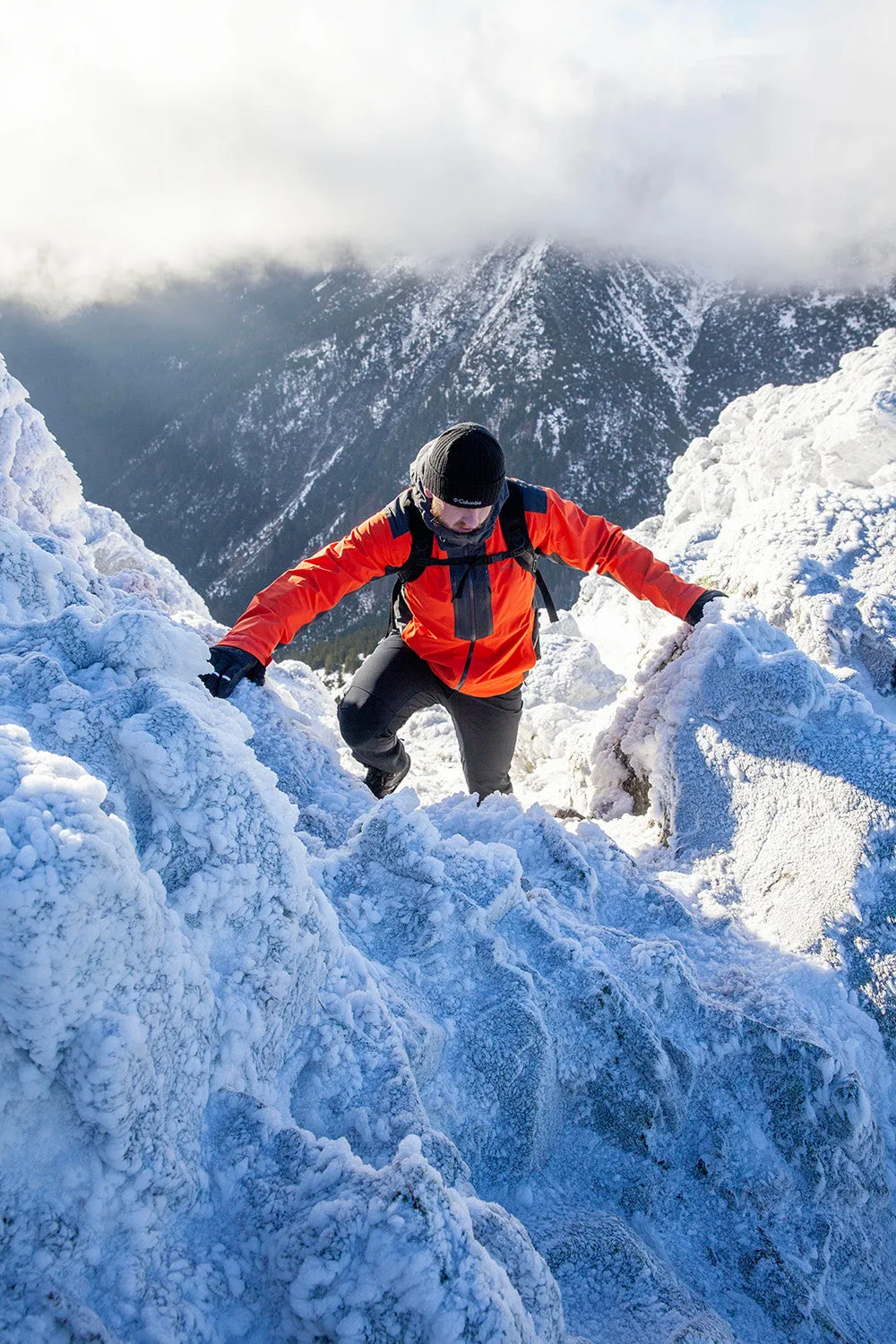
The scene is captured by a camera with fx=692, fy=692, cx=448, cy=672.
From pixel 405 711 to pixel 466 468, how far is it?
228 centimetres

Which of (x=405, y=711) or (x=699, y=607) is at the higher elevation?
(x=699, y=607)

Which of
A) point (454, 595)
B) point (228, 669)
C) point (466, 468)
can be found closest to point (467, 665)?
point (454, 595)

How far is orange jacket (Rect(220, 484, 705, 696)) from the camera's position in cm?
450

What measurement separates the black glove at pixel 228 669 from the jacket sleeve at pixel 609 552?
2226mm

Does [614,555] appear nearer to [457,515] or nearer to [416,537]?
[457,515]

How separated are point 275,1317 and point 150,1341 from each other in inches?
12.0

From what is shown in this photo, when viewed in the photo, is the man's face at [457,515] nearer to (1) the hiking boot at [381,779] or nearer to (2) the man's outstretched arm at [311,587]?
(2) the man's outstretched arm at [311,587]

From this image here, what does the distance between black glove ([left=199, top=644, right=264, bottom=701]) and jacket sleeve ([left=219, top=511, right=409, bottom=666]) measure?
55 millimetres

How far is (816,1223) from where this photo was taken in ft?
9.30

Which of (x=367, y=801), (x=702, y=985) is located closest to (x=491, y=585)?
(x=367, y=801)

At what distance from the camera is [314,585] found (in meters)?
4.56

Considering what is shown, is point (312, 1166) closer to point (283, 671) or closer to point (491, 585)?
point (491, 585)

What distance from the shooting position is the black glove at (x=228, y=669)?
3652 millimetres

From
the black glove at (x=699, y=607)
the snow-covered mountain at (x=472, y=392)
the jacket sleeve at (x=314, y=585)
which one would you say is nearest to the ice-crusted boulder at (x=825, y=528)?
the black glove at (x=699, y=607)
